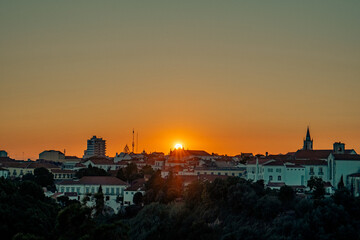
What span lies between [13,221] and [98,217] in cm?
2366

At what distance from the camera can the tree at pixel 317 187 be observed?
56.0 m

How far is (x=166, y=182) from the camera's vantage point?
67.1 meters

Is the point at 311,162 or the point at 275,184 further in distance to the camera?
the point at 311,162

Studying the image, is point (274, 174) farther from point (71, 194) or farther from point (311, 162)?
point (71, 194)

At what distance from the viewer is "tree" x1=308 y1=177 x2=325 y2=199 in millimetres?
56044

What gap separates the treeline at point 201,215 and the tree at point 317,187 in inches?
4.4

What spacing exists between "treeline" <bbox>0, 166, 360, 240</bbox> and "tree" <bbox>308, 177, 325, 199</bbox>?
0.11 meters

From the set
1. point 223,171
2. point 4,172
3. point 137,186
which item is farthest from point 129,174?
point 4,172

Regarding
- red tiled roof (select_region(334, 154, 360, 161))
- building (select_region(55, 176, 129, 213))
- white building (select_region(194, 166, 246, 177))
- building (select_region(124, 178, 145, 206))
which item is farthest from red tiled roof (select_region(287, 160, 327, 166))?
building (select_region(55, 176, 129, 213))

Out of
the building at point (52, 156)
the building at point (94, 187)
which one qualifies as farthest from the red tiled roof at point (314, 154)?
the building at point (52, 156)

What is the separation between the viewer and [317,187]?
58.5 metres

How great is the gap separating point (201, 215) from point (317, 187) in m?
13.9

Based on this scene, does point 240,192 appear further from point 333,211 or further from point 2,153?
point 2,153

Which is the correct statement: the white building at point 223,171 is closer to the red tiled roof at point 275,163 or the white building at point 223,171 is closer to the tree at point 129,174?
the tree at point 129,174
